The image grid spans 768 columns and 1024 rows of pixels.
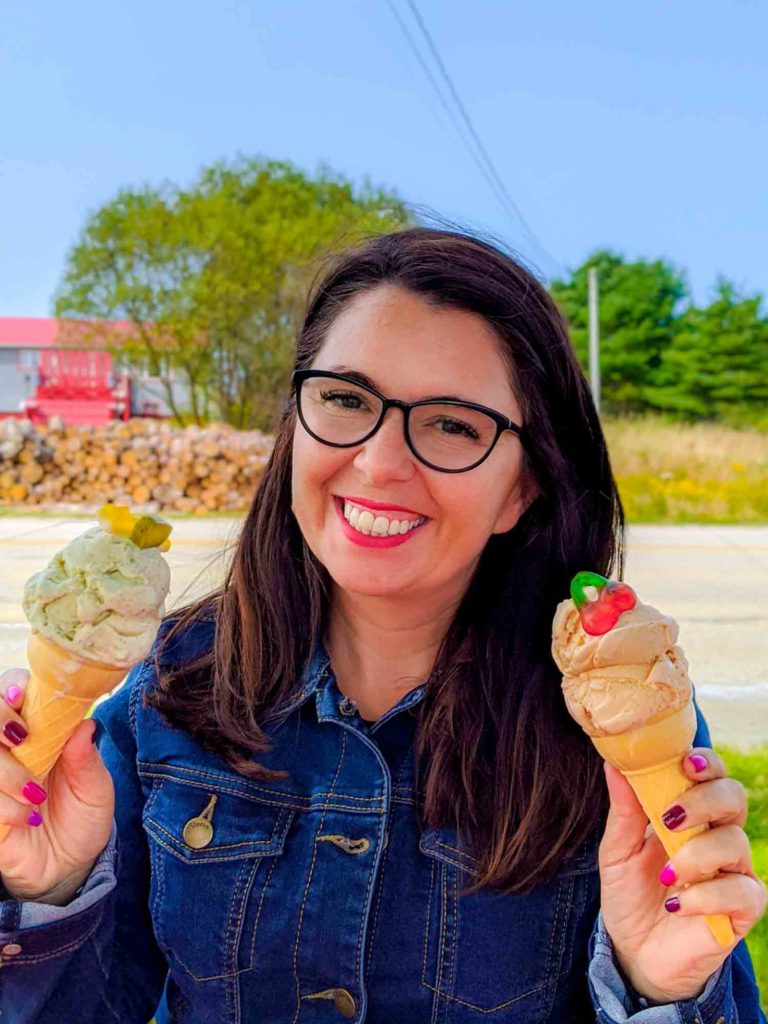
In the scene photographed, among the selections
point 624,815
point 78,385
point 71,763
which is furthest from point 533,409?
point 78,385

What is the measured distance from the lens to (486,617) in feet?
5.78

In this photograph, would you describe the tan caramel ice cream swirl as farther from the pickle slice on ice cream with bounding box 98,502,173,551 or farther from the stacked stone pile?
the stacked stone pile

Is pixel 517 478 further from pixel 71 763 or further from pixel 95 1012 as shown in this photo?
pixel 95 1012

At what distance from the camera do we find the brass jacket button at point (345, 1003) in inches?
60.1

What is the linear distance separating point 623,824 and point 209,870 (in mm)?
689

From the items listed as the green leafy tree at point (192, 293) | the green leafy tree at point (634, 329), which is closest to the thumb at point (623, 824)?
the green leafy tree at point (192, 293)

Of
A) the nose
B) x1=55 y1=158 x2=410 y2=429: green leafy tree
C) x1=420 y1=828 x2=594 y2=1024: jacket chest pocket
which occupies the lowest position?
x1=420 y1=828 x2=594 y2=1024: jacket chest pocket

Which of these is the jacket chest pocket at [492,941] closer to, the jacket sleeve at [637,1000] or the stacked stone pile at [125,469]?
the jacket sleeve at [637,1000]

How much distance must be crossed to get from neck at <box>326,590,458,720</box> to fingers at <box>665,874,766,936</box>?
630 mm

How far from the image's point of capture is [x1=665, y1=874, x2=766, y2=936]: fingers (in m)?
1.24

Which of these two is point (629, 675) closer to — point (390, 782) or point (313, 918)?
point (390, 782)

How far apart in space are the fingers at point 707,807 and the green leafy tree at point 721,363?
97.9 ft

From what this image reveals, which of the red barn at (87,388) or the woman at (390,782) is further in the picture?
the red barn at (87,388)

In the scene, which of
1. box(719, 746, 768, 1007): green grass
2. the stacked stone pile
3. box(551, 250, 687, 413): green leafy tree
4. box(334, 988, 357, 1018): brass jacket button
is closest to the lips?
box(334, 988, 357, 1018): brass jacket button
